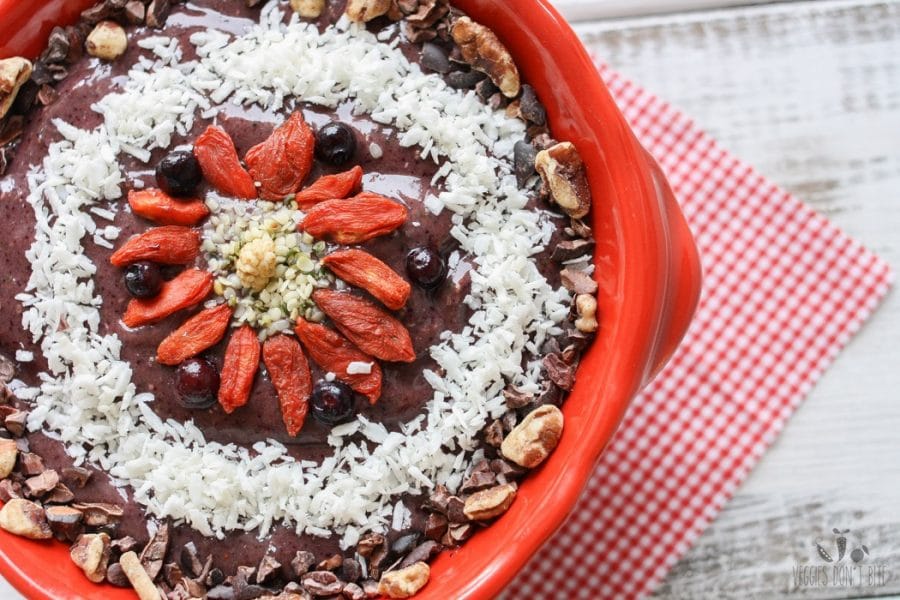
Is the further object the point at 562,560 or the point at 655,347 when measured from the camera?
the point at 562,560

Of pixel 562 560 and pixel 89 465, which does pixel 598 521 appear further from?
pixel 89 465

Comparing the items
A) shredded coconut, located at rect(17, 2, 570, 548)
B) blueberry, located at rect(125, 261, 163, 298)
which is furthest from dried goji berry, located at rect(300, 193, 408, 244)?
blueberry, located at rect(125, 261, 163, 298)

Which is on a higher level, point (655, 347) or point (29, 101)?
point (29, 101)

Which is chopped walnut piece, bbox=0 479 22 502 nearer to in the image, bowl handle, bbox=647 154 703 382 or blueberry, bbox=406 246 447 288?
blueberry, bbox=406 246 447 288

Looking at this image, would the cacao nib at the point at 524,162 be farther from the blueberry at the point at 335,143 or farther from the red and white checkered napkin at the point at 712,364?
the red and white checkered napkin at the point at 712,364

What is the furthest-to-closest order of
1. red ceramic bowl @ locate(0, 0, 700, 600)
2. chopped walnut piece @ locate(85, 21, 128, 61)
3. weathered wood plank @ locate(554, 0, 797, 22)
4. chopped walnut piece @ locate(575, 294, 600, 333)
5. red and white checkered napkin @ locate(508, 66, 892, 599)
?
weathered wood plank @ locate(554, 0, 797, 22), red and white checkered napkin @ locate(508, 66, 892, 599), chopped walnut piece @ locate(85, 21, 128, 61), chopped walnut piece @ locate(575, 294, 600, 333), red ceramic bowl @ locate(0, 0, 700, 600)

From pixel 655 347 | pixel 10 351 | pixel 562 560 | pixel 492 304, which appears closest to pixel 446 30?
pixel 492 304
